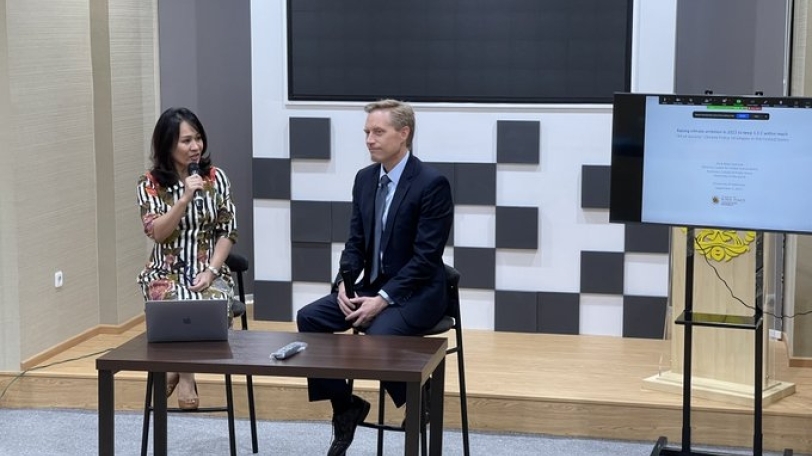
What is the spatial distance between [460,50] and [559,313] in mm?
1312

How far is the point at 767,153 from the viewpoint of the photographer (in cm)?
370

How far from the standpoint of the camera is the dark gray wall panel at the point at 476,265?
→ 18.1 feet

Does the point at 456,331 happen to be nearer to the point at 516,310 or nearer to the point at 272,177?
the point at 516,310

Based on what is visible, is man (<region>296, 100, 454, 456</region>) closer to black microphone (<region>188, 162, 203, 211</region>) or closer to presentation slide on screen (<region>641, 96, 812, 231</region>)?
black microphone (<region>188, 162, 203, 211</region>)

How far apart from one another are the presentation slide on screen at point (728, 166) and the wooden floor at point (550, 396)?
0.96 meters

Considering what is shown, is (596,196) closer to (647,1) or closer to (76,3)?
(647,1)

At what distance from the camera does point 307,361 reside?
10.5 feet

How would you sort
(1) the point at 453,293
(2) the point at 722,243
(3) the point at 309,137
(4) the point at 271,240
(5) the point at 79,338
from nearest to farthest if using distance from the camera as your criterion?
(1) the point at 453,293, (2) the point at 722,243, (5) the point at 79,338, (3) the point at 309,137, (4) the point at 271,240

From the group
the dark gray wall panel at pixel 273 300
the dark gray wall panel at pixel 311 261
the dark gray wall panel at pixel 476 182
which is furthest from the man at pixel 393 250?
the dark gray wall panel at pixel 273 300

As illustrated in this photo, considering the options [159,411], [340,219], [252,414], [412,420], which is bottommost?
[252,414]

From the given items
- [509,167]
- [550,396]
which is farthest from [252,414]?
[509,167]

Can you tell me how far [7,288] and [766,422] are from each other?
3.05 meters

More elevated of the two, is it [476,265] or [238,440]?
[476,265]

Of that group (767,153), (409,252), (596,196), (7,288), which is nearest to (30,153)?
(7,288)
